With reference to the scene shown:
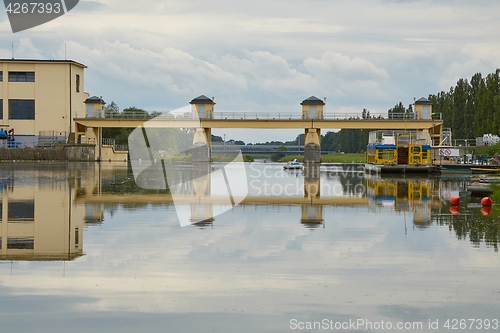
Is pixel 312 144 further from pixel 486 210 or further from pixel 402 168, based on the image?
pixel 486 210

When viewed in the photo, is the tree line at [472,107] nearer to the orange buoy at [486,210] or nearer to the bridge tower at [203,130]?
the bridge tower at [203,130]

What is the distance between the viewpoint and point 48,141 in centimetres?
8775

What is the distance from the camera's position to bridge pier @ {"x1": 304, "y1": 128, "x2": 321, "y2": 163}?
8862 centimetres

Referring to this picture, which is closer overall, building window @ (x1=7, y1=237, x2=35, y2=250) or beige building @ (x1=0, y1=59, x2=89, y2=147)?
building window @ (x1=7, y1=237, x2=35, y2=250)

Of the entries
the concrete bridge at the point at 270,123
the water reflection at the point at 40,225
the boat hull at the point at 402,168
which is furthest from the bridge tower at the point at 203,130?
the water reflection at the point at 40,225

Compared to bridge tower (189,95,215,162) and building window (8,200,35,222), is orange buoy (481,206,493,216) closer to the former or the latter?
building window (8,200,35,222)

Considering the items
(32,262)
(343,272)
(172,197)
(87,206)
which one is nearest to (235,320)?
(343,272)

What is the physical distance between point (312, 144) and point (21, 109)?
34.7 meters

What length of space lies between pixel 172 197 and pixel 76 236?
42.3 ft

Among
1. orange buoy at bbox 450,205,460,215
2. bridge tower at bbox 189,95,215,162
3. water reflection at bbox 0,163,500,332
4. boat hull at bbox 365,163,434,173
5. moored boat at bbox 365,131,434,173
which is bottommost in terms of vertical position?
water reflection at bbox 0,163,500,332

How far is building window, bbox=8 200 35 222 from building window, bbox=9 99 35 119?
65.7 meters

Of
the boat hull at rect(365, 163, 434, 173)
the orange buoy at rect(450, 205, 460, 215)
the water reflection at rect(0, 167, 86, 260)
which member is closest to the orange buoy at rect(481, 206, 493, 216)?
the orange buoy at rect(450, 205, 460, 215)

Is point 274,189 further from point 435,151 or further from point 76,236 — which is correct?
point 435,151

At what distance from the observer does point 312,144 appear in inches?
3504
